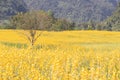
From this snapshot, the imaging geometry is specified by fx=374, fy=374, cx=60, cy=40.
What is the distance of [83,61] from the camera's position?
1184cm

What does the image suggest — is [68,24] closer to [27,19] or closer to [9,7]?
[27,19]

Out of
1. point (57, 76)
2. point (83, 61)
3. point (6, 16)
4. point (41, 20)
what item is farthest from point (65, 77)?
point (6, 16)

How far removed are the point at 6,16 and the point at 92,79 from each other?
17656 cm

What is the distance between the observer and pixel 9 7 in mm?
192250

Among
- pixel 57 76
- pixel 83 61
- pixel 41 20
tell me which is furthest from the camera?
pixel 41 20

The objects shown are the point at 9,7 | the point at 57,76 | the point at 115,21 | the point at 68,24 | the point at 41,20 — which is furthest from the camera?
the point at 9,7

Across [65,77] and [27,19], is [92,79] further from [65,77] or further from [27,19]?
[27,19]

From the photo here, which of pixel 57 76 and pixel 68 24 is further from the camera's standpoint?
pixel 68 24

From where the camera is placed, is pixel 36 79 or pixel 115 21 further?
pixel 115 21

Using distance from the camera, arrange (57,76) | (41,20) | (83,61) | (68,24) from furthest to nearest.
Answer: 1. (68,24)
2. (41,20)
3. (83,61)
4. (57,76)

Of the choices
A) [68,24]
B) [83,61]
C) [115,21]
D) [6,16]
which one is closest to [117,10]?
[115,21]

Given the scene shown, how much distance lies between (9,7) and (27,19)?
161 m

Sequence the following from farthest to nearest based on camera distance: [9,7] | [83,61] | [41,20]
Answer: [9,7]
[41,20]
[83,61]

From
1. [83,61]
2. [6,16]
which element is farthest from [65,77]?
[6,16]
